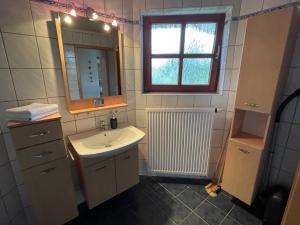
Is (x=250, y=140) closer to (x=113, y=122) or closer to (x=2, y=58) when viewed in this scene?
(x=113, y=122)

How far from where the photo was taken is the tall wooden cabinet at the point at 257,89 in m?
1.14

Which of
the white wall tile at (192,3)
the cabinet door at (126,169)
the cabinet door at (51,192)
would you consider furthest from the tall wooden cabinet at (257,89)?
the cabinet door at (51,192)

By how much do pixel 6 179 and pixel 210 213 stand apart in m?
1.80

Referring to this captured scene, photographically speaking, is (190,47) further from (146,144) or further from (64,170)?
(64,170)

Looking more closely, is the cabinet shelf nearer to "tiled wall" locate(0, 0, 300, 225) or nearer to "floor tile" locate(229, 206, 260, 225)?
"tiled wall" locate(0, 0, 300, 225)

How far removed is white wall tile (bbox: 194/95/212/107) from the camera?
1.73 meters

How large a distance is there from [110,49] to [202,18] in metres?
1.03

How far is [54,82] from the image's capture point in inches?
51.2

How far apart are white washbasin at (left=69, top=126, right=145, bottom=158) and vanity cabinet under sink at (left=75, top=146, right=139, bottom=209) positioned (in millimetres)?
118

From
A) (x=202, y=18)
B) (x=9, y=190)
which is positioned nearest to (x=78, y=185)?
(x=9, y=190)

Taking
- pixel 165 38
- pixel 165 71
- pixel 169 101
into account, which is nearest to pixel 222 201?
pixel 169 101

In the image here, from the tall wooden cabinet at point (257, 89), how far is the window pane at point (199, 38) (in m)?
A: 0.49

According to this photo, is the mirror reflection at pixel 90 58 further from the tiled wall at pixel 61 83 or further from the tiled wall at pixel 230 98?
the tiled wall at pixel 230 98

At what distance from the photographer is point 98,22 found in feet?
4.66
